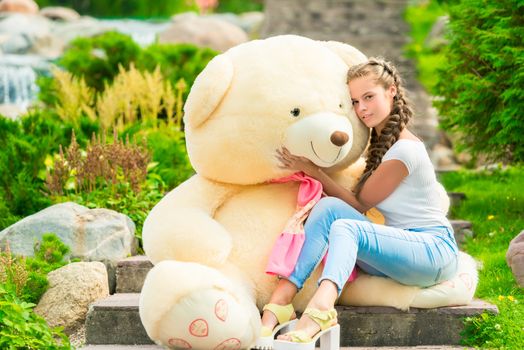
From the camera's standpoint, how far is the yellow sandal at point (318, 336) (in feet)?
11.0

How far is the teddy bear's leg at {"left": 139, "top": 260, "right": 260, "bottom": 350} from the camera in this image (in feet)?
A: 11.0

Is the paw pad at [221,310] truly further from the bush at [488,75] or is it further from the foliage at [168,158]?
the bush at [488,75]

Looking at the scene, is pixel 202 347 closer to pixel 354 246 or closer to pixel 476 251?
pixel 354 246

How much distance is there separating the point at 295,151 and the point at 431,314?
3.31ft

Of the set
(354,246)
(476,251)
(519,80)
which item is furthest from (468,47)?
(354,246)

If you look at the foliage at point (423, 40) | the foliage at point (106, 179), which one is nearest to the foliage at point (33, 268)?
the foliage at point (106, 179)

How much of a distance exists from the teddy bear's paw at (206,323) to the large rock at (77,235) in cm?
186

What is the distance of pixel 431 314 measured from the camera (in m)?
3.92

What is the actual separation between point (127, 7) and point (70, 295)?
66.9 feet

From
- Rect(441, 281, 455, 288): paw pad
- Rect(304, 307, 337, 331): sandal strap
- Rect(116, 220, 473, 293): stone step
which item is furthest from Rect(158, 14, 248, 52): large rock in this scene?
Rect(304, 307, 337, 331): sandal strap

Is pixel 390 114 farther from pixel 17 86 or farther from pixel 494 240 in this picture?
pixel 17 86

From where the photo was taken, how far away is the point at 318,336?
3.41 m

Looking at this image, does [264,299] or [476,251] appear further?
[476,251]

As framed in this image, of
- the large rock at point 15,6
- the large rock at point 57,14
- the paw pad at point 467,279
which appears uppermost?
the paw pad at point 467,279
